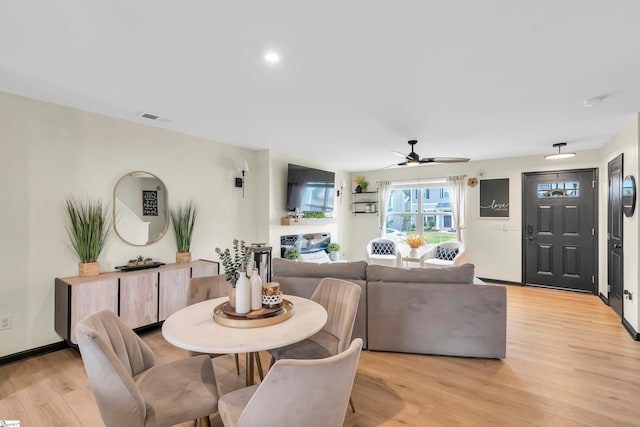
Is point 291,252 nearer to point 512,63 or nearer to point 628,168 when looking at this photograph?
point 512,63

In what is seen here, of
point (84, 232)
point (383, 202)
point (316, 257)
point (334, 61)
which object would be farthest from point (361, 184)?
point (84, 232)

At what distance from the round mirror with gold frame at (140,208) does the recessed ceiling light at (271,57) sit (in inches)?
94.7

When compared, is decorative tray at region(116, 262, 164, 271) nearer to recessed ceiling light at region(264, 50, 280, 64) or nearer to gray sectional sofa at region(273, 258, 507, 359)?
gray sectional sofa at region(273, 258, 507, 359)

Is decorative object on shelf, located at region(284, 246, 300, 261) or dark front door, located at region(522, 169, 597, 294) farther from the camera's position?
decorative object on shelf, located at region(284, 246, 300, 261)

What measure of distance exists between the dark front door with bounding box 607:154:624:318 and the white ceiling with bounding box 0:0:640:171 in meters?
0.84

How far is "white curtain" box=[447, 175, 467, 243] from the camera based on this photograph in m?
6.18

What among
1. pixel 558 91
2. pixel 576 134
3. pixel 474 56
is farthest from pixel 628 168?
pixel 474 56

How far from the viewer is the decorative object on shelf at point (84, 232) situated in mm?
3094

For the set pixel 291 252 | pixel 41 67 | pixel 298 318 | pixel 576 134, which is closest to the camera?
pixel 298 318

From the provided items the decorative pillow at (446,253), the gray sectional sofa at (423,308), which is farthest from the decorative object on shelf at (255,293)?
the decorative pillow at (446,253)

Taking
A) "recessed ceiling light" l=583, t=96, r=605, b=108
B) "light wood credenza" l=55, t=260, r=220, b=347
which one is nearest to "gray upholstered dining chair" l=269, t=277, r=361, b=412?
"light wood credenza" l=55, t=260, r=220, b=347

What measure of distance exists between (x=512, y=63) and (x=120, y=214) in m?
4.06

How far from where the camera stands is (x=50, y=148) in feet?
9.82

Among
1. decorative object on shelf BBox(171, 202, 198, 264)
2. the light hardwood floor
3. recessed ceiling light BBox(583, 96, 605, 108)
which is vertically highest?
recessed ceiling light BBox(583, 96, 605, 108)
